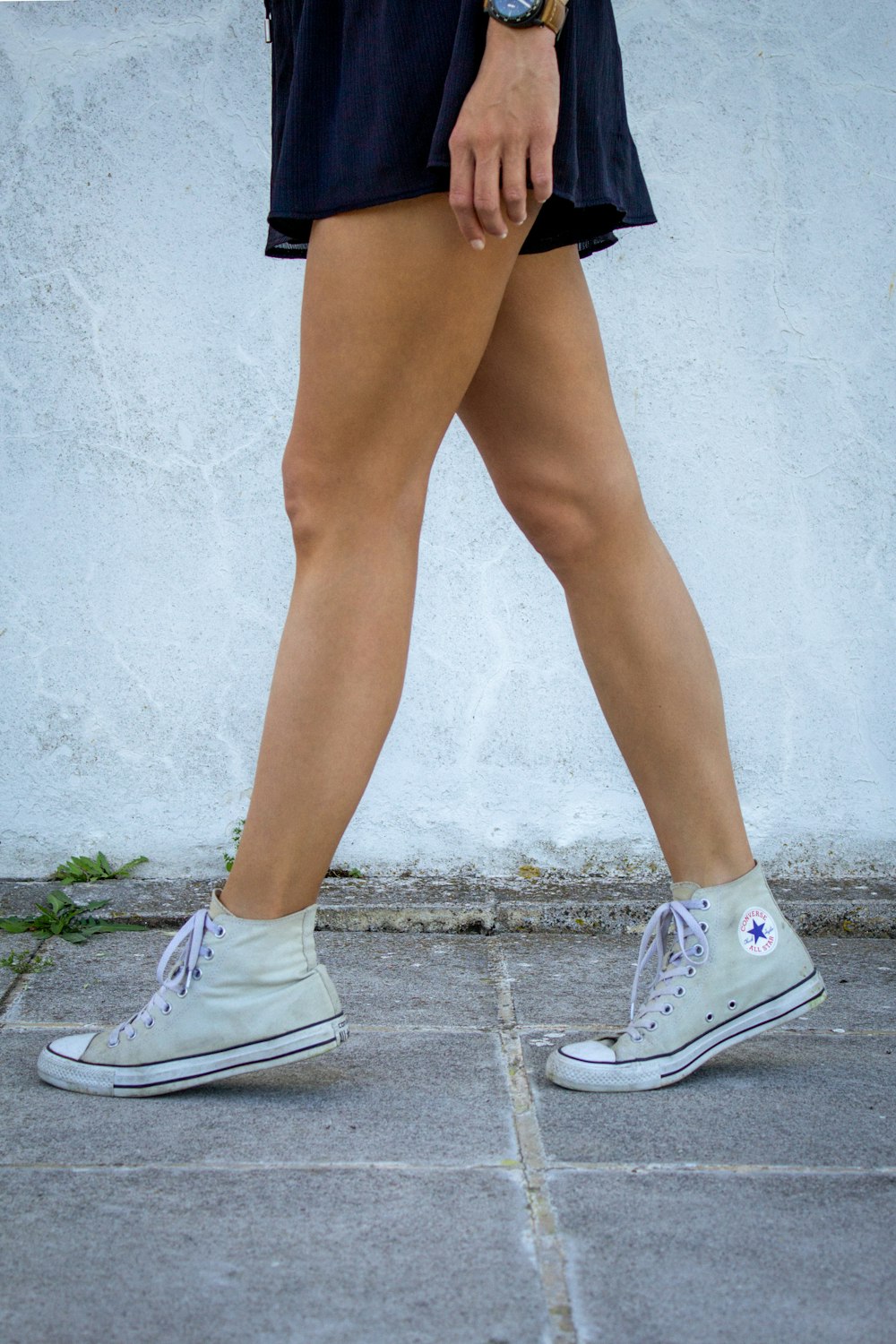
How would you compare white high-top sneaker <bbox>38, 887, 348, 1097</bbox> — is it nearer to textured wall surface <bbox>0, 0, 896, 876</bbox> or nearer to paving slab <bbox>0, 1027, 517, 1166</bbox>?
paving slab <bbox>0, 1027, 517, 1166</bbox>

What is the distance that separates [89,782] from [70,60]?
1269mm

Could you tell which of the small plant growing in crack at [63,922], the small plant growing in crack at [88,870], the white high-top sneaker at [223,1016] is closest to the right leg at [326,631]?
the white high-top sneaker at [223,1016]

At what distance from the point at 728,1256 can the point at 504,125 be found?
0.93 m

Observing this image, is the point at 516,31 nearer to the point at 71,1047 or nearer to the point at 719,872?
the point at 719,872

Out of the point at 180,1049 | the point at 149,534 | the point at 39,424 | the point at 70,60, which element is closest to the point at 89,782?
the point at 149,534

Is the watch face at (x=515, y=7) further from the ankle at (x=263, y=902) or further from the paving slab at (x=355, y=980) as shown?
the paving slab at (x=355, y=980)

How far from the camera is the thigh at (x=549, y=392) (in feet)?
4.33

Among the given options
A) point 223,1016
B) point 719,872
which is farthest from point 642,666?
point 223,1016

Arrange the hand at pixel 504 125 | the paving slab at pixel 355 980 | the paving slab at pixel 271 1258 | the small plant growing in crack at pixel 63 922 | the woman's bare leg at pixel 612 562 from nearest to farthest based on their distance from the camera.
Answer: the paving slab at pixel 271 1258
the hand at pixel 504 125
the woman's bare leg at pixel 612 562
the paving slab at pixel 355 980
the small plant growing in crack at pixel 63 922

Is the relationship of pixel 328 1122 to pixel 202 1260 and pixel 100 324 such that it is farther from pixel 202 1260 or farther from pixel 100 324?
pixel 100 324

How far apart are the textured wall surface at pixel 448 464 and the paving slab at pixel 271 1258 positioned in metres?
1.19

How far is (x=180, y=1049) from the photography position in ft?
4.20

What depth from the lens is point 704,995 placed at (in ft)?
4.37

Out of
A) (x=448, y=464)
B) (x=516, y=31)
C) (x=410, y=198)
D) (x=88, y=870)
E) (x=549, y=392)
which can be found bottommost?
(x=88, y=870)
